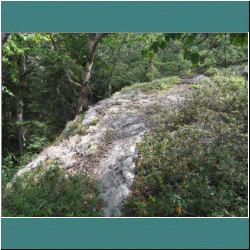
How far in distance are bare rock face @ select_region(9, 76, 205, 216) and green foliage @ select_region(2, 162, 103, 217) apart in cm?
24

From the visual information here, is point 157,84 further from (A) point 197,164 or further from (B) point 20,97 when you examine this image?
(A) point 197,164

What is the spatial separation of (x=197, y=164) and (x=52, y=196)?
2223 millimetres

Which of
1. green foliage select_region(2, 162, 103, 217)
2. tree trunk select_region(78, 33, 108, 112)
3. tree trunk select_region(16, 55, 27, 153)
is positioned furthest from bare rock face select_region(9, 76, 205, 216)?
tree trunk select_region(16, 55, 27, 153)

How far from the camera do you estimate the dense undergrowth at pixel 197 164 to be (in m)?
3.46

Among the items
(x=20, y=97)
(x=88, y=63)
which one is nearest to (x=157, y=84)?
(x=88, y=63)

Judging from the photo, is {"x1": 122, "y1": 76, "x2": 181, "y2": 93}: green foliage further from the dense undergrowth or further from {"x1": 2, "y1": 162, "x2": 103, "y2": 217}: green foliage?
{"x1": 2, "y1": 162, "x2": 103, "y2": 217}: green foliage

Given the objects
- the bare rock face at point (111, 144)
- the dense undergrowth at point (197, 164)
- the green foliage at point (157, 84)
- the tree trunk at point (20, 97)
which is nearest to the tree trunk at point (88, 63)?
the bare rock face at point (111, 144)

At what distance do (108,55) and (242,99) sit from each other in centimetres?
590

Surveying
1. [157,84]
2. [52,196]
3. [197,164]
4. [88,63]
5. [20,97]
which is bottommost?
[52,196]

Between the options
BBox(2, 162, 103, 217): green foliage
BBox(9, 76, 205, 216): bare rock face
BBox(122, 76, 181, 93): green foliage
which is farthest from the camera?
BBox(122, 76, 181, 93): green foliage

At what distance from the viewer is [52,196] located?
141 inches

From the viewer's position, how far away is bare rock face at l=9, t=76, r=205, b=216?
4105 millimetres

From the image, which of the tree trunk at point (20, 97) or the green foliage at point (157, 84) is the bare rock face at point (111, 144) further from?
the tree trunk at point (20, 97)

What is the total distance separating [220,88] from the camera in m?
6.30
